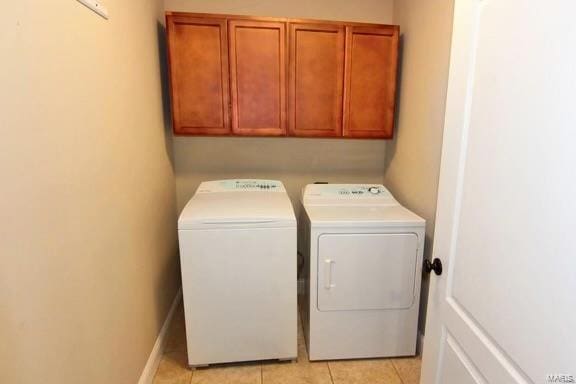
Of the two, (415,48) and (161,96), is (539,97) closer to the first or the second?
(415,48)

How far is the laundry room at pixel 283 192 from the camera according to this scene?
0.77m

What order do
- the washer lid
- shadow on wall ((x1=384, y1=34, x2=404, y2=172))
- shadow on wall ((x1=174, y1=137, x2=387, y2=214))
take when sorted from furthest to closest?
shadow on wall ((x1=174, y1=137, x2=387, y2=214)), shadow on wall ((x1=384, y1=34, x2=404, y2=172)), the washer lid

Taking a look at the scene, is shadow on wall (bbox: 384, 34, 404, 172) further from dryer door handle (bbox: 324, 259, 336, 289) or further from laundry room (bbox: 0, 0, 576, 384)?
dryer door handle (bbox: 324, 259, 336, 289)

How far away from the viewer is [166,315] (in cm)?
214

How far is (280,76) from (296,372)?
5.84ft

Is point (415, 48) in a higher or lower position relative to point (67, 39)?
higher

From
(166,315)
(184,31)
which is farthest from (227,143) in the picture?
(166,315)

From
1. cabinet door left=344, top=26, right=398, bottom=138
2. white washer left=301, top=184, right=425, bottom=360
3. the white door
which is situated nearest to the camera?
the white door

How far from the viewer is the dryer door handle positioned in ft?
5.92

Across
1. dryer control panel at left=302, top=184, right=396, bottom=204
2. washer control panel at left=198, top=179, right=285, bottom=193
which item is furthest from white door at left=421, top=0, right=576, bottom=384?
washer control panel at left=198, top=179, right=285, bottom=193

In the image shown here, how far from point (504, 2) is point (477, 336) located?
91cm

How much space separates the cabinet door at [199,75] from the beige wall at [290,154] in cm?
33

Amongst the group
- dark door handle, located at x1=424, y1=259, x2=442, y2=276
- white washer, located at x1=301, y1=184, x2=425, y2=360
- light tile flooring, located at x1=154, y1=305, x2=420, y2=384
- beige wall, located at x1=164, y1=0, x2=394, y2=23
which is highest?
beige wall, located at x1=164, y1=0, x2=394, y2=23

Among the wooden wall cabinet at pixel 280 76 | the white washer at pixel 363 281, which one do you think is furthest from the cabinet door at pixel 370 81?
the white washer at pixel 363 281
